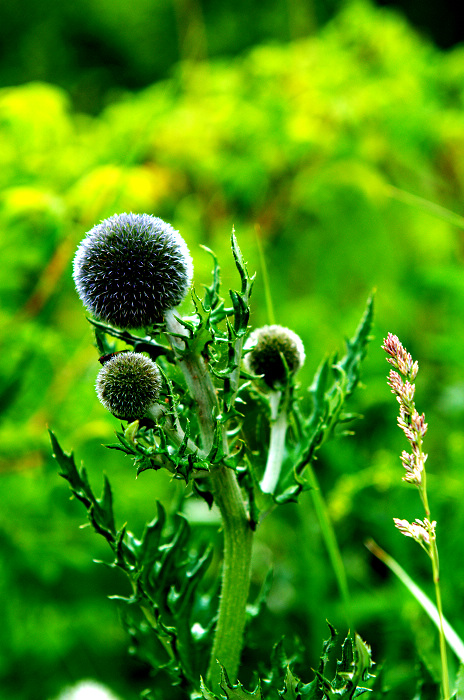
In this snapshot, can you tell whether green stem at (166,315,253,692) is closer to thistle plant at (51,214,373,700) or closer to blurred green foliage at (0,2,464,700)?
thistle plant at (51,214,373,700)

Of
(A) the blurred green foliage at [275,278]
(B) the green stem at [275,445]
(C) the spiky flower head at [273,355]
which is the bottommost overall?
(A) the blurred green foliage at [275,278]

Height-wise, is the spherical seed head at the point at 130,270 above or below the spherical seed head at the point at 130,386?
above

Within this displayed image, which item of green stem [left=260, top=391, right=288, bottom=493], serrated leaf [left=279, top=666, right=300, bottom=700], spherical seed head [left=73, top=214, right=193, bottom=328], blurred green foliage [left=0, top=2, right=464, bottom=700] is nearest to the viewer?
serrated leaf [left=279, top=666, right=300, bottom=700]

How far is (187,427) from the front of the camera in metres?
0.78

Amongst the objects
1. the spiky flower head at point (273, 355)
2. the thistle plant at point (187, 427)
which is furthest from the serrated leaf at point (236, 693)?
the spiky flower head at point (273, 355)

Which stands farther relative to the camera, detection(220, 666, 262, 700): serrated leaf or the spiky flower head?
the spiky flower head

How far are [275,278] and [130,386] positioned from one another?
2465mm

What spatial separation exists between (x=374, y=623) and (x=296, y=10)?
4.23 metres

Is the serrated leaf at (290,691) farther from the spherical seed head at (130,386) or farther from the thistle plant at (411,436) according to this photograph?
the spherical seed head at (130,386)

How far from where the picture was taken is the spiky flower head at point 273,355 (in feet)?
3.42

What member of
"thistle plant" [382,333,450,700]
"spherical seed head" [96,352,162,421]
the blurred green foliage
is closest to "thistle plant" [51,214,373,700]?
"spherical seed head" [96,352,162,421]

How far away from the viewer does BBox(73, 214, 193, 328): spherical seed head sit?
0.85 metres

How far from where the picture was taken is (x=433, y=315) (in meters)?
3.60

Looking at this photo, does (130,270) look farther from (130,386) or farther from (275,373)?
(275,373)
